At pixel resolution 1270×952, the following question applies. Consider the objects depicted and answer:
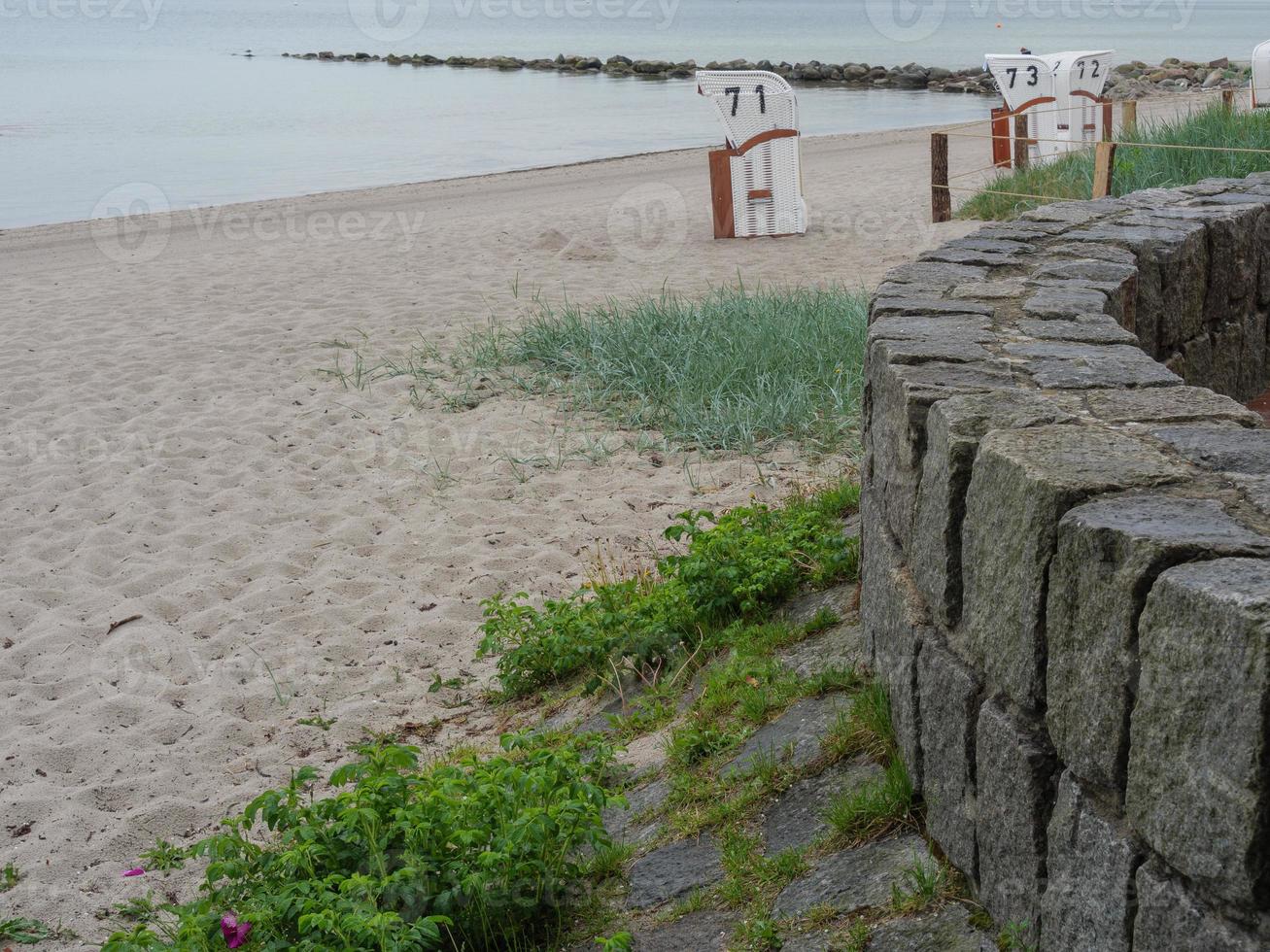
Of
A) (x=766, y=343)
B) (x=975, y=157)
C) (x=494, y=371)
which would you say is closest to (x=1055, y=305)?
(x=766, y=343)

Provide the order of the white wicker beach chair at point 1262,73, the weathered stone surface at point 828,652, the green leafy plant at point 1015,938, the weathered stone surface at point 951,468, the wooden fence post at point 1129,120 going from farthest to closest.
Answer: the white wicker beach chair at point 1262,73 < the wooden fence post at point 1129,120 < the weathered stone surface at point 828,652 < the weathered stone surface at point 951,468 < the green leafy plant at point 1015,938

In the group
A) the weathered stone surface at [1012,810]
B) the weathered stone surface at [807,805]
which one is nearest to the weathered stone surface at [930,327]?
the weathered stone surface at [807,805]

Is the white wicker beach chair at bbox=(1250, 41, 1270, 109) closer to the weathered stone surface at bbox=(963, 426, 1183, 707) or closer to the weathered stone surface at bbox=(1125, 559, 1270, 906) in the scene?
the weathered stone surface at bbox=(963, 426, 1183, 707)

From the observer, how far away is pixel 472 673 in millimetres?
4383

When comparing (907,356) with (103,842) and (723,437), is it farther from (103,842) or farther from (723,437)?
(723,437)

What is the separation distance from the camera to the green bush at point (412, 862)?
2.44 metres

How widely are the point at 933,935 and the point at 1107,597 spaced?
833mm

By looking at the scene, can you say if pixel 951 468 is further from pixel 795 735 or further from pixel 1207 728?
pixel 795 735

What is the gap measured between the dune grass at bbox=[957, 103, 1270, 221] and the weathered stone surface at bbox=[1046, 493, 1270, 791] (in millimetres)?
6624

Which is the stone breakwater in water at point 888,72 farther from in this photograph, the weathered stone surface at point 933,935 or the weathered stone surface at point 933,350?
the weathered stone surface at point 933,935

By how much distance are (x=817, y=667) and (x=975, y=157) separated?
52.2ft

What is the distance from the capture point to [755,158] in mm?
11500

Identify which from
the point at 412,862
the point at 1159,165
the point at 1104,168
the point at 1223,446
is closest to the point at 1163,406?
the point at 1223,446

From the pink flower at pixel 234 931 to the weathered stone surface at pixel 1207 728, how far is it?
5.96ft
